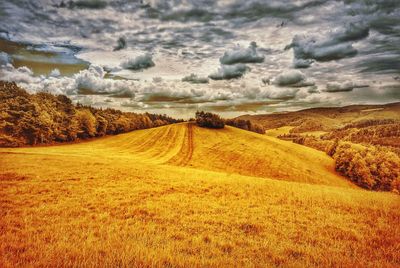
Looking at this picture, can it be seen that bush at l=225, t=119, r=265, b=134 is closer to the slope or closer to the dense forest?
the slope

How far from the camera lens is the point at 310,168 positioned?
223 feet

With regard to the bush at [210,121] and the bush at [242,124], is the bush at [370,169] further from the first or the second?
the bush at [242,124]

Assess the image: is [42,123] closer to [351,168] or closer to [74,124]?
[74,124]

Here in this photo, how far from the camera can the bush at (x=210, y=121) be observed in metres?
101

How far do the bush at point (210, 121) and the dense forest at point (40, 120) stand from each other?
32.7 meters

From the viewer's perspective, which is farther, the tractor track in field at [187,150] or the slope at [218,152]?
the slope at [218,152]

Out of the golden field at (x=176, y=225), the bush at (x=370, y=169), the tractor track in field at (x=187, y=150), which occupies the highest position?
the golden field at (x=176, y=225)

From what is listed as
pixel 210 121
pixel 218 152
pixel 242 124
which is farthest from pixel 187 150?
pixel 242 124

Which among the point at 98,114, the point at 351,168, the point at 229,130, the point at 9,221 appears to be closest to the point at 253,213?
the point at 9,221

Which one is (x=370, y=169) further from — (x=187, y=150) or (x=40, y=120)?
(x=40, y=120)

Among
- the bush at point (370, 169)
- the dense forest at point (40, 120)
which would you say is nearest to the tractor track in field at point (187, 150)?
the dense forest at point (40, 120)

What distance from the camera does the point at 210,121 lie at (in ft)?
331

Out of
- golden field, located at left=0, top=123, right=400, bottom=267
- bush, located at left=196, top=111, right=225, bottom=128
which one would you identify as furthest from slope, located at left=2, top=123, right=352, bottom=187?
golden field, located at left=0, top=123, right=400, bottom=267

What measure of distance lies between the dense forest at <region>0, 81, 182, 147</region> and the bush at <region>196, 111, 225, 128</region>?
107 feet
